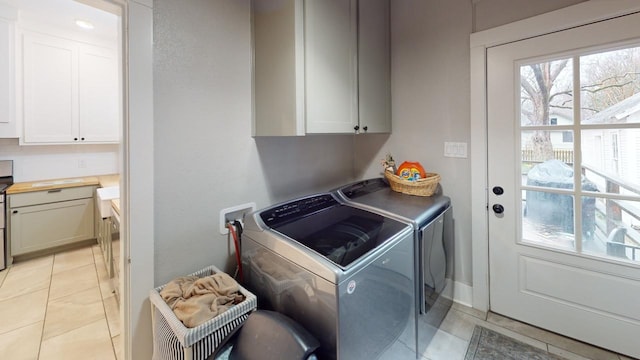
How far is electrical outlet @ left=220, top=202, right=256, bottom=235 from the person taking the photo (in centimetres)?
156

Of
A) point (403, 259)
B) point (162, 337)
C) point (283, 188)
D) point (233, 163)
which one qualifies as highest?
point (233, 163)

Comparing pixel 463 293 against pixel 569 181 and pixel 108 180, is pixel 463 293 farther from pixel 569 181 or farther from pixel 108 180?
pixel 108 180

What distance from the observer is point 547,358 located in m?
1.58

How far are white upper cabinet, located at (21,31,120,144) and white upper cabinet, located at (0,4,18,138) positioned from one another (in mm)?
125

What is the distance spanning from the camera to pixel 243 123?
5.31 ft

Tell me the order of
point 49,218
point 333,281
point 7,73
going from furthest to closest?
point 49,218, point 7,73, point 333,281

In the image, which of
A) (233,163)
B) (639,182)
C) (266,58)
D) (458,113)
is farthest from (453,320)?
(266,58)

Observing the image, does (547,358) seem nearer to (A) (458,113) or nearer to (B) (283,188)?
(A) (458,113)

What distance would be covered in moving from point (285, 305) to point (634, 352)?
2.02 meters

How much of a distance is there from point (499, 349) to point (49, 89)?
4857 mm

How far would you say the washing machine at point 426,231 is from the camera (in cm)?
149

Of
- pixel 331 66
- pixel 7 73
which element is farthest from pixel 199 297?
pixel 7 73

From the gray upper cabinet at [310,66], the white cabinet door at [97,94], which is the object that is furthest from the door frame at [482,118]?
the white cabinet door at [97,94]

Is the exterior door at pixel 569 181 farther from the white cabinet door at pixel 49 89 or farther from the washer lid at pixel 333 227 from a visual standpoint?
the white cabinet door at pixel 49 89
